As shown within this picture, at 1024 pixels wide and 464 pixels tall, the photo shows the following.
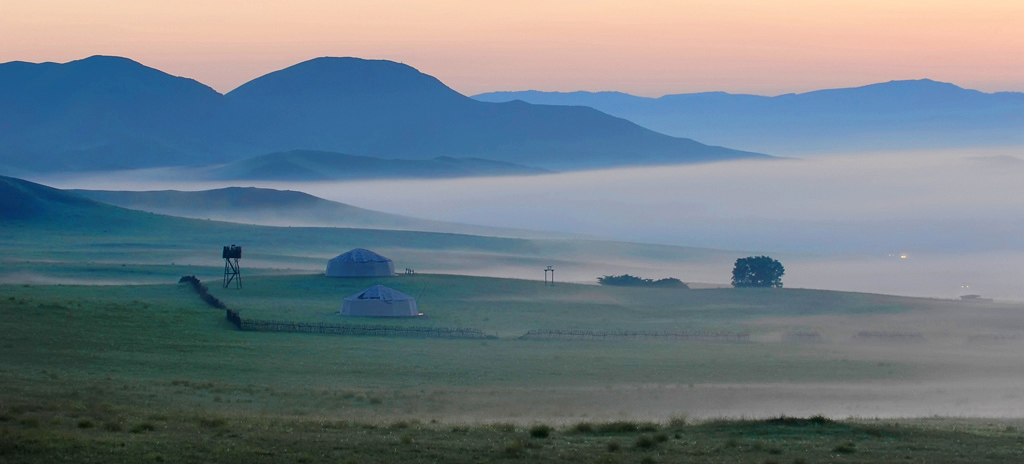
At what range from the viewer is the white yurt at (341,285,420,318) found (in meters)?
67.1

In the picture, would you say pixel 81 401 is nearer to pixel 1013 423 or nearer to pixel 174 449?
pixel 174 449

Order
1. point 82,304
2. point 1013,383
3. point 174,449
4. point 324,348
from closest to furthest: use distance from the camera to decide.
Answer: point 174,449
point 1013,383
point 324,348
point 82,304

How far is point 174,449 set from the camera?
2128 cm

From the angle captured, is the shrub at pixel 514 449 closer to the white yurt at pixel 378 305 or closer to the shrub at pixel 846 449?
the shrub at pixel 846 449

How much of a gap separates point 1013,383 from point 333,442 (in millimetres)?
31703

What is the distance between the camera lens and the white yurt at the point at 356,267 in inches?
3282

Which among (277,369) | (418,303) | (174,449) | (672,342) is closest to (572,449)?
(174,449)

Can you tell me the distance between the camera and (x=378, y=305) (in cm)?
6712

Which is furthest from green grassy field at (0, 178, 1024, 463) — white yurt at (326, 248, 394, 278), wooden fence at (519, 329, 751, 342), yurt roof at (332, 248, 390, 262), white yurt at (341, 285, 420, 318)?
yurt roof at (332, 248, 390, 262)

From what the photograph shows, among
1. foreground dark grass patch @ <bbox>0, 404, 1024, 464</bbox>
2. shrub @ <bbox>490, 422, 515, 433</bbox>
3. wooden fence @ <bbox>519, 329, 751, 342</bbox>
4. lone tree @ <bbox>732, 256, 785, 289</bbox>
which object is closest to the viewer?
foreground dark grass patch @ <bbox>0, 404, 1024, 464</bbox>

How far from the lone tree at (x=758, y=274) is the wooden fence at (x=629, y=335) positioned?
121 ft

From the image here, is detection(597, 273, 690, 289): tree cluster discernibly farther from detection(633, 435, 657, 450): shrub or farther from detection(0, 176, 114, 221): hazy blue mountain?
detection(0, 176, 114, 221): hazy blue mountain

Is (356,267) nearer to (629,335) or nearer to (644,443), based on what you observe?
(629,335)

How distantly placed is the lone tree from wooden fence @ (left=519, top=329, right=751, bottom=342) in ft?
121
